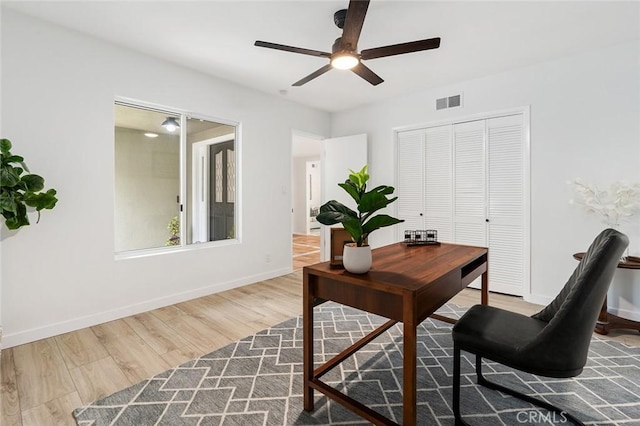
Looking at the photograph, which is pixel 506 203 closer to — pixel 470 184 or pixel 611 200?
pixel 470 184

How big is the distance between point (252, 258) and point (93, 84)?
2.52 m

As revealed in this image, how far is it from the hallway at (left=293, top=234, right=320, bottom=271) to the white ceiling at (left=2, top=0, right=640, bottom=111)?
309 centimetres

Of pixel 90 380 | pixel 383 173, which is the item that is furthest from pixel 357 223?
pixel 383 173

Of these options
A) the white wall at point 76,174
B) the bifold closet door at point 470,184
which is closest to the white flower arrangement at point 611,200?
the bifold closet door at point 470,184

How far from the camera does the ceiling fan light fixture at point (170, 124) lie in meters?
3.44

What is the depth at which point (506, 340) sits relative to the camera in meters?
1.42

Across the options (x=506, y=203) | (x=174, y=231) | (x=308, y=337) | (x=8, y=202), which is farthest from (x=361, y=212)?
(x=506, y=203)


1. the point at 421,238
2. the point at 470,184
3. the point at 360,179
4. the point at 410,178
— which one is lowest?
the point at 421,238

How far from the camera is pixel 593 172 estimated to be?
9.89 ft

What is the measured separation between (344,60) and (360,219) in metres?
1.42

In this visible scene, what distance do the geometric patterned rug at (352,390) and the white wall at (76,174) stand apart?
1.34 m

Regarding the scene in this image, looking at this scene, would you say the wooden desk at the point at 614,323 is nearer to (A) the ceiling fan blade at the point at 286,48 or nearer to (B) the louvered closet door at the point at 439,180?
(B) the louvered closet door at the point at 439,180

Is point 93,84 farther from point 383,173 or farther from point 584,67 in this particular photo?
point 584,67

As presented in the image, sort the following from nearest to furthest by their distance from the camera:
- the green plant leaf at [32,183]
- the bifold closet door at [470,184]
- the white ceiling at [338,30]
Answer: the green plant leaf at [32,183], the white ceiling at [338,30], the bifold closet door at [470,184]
